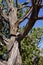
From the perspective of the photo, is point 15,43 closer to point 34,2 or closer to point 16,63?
point 16,63

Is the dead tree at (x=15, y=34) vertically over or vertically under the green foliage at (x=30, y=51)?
over

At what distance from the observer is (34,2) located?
5.45m

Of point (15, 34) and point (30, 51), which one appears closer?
point (15, 34)

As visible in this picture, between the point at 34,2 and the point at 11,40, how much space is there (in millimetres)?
2738

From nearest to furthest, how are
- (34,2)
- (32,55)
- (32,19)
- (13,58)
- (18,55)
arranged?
(34,2), (32,19), (13,58), (18,55), (32,55)

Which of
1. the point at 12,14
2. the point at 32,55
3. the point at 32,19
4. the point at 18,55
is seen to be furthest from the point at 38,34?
the point at 32,19

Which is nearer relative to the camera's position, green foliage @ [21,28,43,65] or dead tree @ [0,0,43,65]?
dead tree @ [0,0,43,65]

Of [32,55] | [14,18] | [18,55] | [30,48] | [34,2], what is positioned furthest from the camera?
[32,55]

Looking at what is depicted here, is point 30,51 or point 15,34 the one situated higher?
point 15,34

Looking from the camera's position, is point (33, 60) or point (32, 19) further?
point (33, 60)

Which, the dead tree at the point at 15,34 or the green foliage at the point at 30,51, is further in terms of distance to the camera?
the green foliage at the point at 30,51

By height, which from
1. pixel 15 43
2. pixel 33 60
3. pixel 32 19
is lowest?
pixel 33 60

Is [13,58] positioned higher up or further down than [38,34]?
higher up

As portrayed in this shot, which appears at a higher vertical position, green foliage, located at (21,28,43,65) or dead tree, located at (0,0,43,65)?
dead tree, located at (0,0,43,65)
